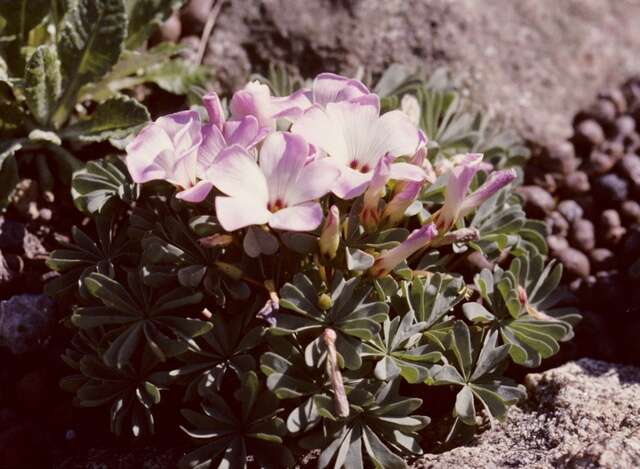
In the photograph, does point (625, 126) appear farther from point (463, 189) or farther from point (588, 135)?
point (463, 189)

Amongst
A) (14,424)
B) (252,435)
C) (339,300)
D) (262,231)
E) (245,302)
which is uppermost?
(262,231)

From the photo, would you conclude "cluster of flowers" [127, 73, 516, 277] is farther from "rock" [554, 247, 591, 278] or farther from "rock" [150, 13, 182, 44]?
"rock" [150, 13, 182, 44]

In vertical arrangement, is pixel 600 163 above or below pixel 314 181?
below

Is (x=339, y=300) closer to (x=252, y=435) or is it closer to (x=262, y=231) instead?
(x=262, y=231)

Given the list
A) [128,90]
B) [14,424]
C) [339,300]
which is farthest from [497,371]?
[128,90]

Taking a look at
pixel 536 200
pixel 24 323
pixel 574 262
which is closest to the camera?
pixel 24 323

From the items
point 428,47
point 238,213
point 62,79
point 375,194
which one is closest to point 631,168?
point 428,47
